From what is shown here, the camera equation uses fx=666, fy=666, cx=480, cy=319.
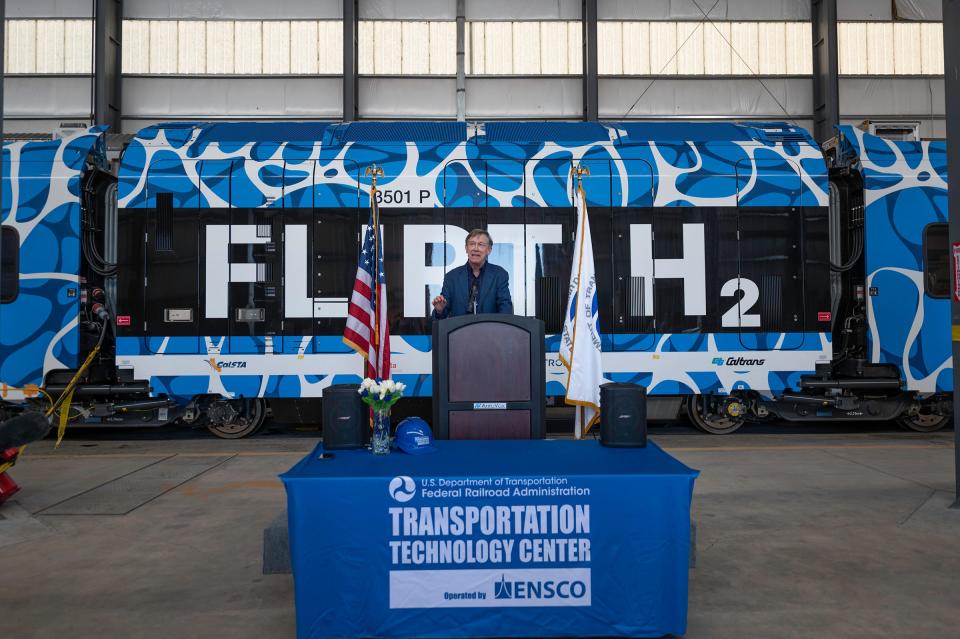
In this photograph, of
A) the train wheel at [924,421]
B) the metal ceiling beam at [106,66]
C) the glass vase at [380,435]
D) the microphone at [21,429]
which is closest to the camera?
the glass vase at [380,435]

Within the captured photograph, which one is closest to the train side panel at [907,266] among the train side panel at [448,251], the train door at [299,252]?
the train side panel at [448,251]

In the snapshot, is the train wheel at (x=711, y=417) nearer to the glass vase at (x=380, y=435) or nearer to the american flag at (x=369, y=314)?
the american flag at (x=369, y=314)

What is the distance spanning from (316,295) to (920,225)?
7.40 m

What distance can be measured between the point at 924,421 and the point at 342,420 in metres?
8.44

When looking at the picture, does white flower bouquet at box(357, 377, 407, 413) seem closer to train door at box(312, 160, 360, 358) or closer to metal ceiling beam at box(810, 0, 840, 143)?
train door at box(312, 160, 360, 358)

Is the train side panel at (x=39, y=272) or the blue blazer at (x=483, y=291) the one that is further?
the train side panel at (x=39, y=272)

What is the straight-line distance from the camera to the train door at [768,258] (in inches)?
315

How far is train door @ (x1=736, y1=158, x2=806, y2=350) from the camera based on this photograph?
8008mm

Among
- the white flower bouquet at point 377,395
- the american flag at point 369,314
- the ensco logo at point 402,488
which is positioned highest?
the american flag at point 369,314

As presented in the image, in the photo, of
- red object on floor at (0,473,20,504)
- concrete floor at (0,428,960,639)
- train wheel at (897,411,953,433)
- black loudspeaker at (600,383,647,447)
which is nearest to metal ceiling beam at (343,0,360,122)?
concrete floor at (0,428,960,639)

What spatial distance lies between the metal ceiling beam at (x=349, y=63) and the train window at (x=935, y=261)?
11.4 metres

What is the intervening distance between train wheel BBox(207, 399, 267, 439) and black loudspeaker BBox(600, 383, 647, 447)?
5832 mm

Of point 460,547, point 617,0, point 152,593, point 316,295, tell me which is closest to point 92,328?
point 316,295

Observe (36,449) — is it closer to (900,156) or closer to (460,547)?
(460,547)
